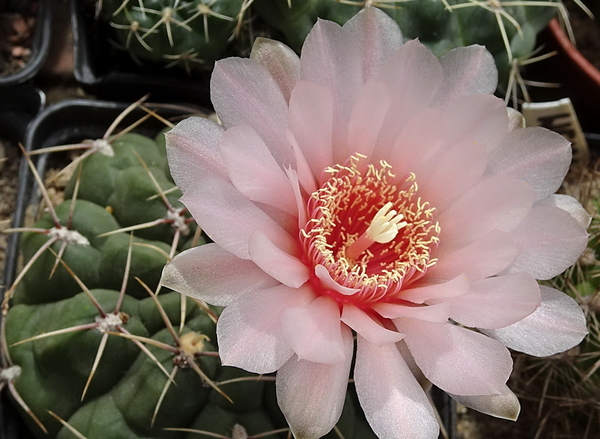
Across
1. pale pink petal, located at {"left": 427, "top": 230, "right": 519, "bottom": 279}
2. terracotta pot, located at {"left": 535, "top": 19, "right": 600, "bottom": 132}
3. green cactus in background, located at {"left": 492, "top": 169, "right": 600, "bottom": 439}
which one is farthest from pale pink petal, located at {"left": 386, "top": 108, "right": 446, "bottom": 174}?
terracotta pot, located at {"left": 535, "top": 19, "right": 600, "bottom": 132}

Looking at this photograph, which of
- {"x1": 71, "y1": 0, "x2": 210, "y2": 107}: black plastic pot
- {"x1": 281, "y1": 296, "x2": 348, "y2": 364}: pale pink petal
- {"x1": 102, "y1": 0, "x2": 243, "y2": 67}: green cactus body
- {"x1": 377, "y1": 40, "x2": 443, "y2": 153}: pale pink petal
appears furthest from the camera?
{"x1": 71, "y1": 0, "x2": 210, "y2": 107}: black plastic pot

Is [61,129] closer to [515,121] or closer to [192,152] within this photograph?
[192,152]

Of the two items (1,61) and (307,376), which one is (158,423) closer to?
(307,376)

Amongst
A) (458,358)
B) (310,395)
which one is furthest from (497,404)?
(310,395)

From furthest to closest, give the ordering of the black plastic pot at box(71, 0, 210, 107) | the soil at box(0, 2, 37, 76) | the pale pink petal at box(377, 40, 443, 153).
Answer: the soil at box(0, 2, 37, 76) < the black plastic pot at box(71, 0, 210, 107) < the pale pink petal at box(377, 40, 443, 153)

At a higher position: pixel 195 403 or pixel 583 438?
pixel 195 403

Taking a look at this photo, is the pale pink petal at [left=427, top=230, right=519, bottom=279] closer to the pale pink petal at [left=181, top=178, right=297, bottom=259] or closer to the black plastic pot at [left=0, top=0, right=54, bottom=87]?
the pale pink petal at [left=181, top=178, right=297, bottom=259]

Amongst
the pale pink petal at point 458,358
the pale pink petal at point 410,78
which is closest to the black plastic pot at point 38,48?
the pale pink petal at point 410,78

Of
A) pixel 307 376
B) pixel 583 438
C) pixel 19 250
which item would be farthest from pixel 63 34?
pixel 583 438
